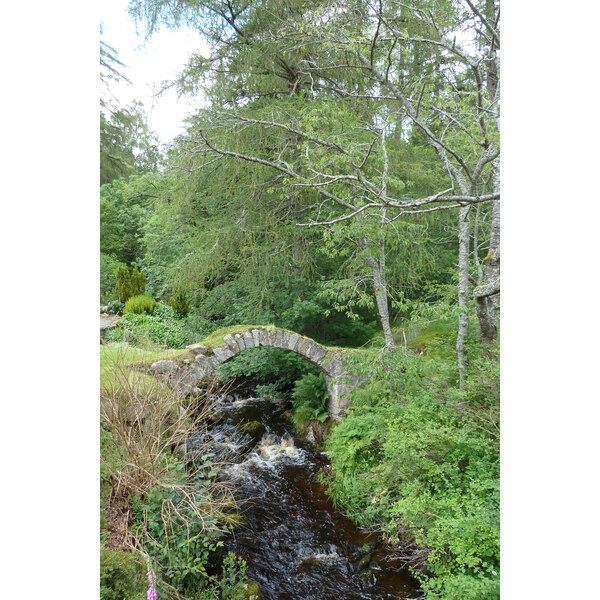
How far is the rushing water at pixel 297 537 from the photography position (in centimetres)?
330

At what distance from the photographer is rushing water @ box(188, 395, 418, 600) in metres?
3.30

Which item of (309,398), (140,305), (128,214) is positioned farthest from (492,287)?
(140,305)

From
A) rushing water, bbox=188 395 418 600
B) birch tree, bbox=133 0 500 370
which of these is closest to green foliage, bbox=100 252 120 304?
birch tree, bbox=133 0 500 370

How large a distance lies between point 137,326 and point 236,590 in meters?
5.87

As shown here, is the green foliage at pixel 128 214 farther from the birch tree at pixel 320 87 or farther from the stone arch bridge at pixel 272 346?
the stone arch bridge at pixel 272 346

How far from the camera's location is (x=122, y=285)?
8625 millimetres

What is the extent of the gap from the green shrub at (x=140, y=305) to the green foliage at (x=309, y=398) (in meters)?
4.37

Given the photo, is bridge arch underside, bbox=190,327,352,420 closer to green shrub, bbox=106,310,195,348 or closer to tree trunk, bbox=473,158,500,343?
tree trunk, bbox=473,158,500,343

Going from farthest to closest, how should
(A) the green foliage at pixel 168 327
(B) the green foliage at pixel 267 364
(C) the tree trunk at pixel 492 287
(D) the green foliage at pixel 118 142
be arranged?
1. (A) the green foliage at pixel 168 327
2. (B) the green foliage at pixel 267 364
3. (D) the green foliage at pixel 118 142
4. (C) the tree trunk at pixel 492 287

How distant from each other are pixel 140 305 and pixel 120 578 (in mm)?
7305

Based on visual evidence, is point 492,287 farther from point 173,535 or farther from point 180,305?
point 180,305

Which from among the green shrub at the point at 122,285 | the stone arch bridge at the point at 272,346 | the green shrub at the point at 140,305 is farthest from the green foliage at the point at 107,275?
the stone arch bridge at the point at 272,346
